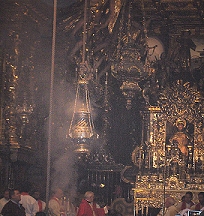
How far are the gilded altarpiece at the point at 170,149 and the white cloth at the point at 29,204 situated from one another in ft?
12.9

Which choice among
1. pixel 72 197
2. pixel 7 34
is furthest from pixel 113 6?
pixel 72 197

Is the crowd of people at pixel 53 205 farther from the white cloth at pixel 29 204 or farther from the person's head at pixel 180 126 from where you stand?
the person's head at pixel 180 126

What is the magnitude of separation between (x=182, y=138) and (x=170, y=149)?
1.63ft

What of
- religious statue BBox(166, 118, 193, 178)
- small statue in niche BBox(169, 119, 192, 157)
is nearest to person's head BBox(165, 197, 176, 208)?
religious statue BBox(166, 118, 193, 178)

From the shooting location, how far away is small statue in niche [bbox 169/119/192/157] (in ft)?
56.3

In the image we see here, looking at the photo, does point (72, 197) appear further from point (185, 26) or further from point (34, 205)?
point (185, 26)

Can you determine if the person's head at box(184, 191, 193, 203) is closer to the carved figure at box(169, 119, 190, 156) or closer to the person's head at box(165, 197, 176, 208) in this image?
the person's head at box(165, 197, 176, 208)

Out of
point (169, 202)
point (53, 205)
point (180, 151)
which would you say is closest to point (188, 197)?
point (169, 202)

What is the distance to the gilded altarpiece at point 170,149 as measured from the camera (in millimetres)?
16344

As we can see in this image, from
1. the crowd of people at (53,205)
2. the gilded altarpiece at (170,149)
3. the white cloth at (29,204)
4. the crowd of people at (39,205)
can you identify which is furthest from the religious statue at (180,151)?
the white cloth at (29,204)

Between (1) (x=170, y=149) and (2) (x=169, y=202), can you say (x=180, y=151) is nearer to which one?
(1) (x=170, y=149)

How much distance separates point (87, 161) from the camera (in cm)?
1717

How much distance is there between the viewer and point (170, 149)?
667 inches

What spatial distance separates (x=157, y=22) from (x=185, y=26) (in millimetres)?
716
